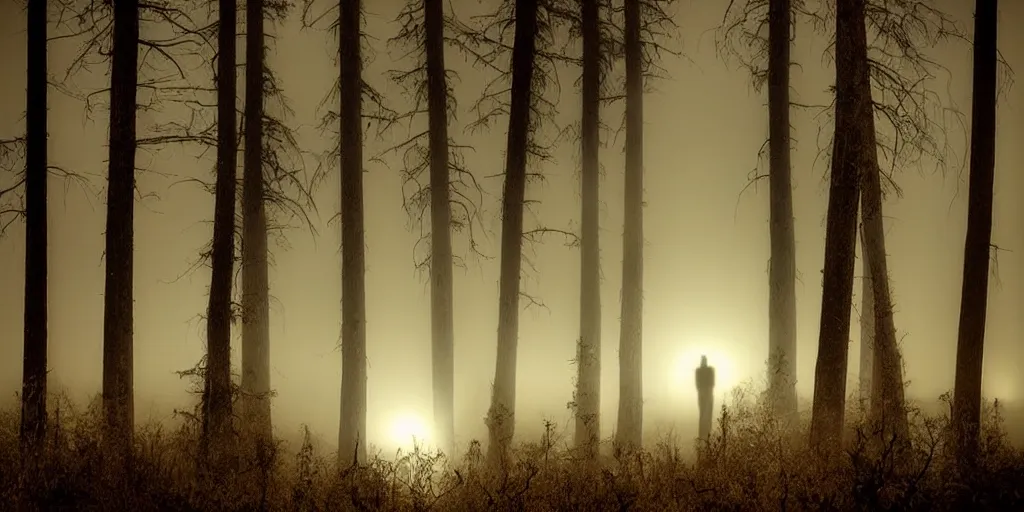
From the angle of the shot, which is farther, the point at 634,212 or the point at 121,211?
the point at 634,212

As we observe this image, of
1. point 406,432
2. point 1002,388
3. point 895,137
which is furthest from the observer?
point 1002,388

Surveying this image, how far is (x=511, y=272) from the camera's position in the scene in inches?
456

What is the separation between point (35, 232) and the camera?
987 cm

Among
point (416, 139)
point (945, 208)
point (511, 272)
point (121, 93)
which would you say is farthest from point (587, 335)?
point (945, 208)

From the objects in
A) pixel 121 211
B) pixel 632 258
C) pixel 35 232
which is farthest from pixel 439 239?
pixel 35 232

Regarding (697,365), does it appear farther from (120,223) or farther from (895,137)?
(120,223)

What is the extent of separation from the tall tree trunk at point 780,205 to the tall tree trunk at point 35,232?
11833 millimetres

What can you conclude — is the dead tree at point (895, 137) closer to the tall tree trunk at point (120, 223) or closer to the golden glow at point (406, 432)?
the golden glow at point (406, 432)

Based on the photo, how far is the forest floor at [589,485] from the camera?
6898mm

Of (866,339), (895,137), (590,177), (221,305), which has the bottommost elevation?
(866,339)

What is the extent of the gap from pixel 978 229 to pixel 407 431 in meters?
10.7

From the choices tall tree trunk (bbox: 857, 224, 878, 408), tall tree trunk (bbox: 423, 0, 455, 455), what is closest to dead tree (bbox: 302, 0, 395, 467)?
tall tree trunk (bbox: 423, 0, 455, 455)

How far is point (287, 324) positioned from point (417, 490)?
1196 cm

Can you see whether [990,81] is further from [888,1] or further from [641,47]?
[641,47]
